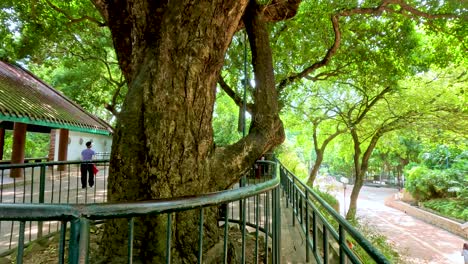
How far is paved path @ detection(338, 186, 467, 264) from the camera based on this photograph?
12344 millimetres

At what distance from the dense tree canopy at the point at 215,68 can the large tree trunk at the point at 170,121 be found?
0.04 feet

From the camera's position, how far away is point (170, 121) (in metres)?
2.80

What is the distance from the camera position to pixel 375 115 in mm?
15250

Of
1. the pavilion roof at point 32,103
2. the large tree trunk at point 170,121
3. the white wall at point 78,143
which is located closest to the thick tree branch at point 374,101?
the large tree trunk at point 170,121

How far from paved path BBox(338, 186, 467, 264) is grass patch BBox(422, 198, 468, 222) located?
1342mm

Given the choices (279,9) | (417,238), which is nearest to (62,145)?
(279,9)

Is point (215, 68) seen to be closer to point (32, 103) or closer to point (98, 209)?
point (98, 209)

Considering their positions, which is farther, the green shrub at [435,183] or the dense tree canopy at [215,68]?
the green shrub at [435,183]

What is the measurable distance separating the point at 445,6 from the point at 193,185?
8046mm

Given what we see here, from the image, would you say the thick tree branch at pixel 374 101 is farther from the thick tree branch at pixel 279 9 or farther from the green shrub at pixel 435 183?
the green shrub at pixel 435 183

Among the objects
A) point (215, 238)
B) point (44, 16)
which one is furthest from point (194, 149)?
point (44, 16)

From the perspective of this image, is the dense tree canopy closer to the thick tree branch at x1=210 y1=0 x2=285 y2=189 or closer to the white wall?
the thick tree branch at x1=210 y1=0 x2=285 y2=189

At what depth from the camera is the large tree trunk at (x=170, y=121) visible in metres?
2.73

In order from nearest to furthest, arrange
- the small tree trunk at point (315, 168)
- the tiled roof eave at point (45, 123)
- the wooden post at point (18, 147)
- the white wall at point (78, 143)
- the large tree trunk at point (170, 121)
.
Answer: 1. the large tree trunk at point (170, 121)
2. the tiled roof eave at point (45, 123)
3. the wooden post at point (18, 147)
4. the small tree trunk at point (315, 168)
5. the white wall at point (78, 143)
